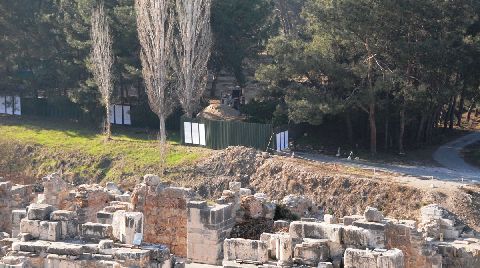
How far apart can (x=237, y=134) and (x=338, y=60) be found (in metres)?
8.10

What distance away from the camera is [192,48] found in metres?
61.0

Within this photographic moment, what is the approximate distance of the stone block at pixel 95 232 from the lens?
21.2 m

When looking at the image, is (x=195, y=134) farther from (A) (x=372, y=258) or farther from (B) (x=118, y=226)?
(A) (x=372, y=258)

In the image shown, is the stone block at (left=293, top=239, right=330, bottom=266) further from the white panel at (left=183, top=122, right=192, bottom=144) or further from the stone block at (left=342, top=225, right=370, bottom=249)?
the white panel at (left=183, top=122, right=192, bottom=144)

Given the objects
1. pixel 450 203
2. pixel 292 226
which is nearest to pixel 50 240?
pixel 292 226

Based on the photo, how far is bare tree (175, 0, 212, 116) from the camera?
2387 inches

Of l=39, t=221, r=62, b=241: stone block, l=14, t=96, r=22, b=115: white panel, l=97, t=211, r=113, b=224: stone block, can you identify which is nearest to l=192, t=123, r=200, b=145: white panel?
l=14, t=96, r=22, b=115: white panel

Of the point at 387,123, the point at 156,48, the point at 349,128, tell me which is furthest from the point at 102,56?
the point at 387,123

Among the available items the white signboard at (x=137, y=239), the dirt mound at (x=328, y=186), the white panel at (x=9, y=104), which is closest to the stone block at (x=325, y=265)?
the white signboard at (x=137, y=239)

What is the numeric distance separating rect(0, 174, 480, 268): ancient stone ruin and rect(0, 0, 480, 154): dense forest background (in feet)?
82.9

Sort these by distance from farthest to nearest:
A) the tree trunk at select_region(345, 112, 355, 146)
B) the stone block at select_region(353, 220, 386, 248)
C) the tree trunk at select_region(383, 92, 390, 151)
Result: 1. the tree trunk at select_region(345, 112, 355, 146)
2. the tree trunk at select_region(383, 92, 390, 151)
3. the stone block at select_region(353, 220, 386, 248)

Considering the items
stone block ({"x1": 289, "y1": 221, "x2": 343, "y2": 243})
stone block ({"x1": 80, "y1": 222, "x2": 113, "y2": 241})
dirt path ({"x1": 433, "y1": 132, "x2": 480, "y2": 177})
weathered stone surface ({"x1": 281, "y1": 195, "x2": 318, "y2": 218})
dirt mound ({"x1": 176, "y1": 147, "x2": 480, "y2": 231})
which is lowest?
dirt mound ({"x1": 176, "y1": 147, "x2": 480, "y2": 231})

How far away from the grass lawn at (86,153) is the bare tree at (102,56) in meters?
2.47

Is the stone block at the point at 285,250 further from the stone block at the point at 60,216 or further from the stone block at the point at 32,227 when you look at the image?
the stone block at the point at 32,227
